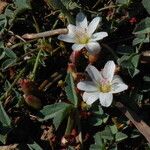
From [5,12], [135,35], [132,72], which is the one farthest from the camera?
[5,12]

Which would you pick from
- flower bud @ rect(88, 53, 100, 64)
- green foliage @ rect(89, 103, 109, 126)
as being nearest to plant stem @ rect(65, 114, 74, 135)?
green foliage @ rect(89, 103, 109, 126)

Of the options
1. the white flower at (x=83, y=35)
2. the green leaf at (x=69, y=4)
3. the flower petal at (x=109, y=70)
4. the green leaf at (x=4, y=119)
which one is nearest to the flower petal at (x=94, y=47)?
the white flower at (x=83, y=35)

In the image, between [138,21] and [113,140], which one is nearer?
[113,140]

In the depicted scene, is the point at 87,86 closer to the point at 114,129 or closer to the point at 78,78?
the point at 78,78

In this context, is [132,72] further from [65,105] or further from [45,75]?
[45,75]

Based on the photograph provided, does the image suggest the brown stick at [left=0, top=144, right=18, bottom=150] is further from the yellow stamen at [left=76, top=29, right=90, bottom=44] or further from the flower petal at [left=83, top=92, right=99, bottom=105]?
the yellow stamen at [left=76, top=29, right=90, bottom=44]

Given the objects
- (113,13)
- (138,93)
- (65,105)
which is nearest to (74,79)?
(65,105)

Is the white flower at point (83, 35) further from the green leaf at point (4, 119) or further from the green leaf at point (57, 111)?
the green leaf at point (4, 119)
